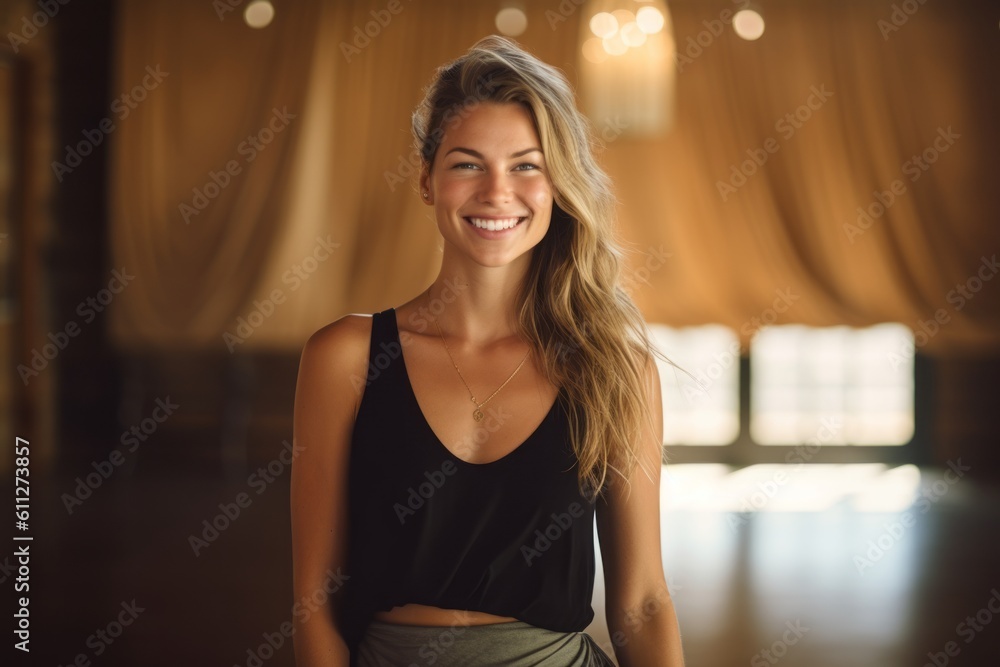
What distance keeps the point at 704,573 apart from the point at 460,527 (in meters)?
3.65

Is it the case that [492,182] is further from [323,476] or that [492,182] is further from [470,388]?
[323,476]

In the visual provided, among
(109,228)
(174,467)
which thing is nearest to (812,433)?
(174,467)

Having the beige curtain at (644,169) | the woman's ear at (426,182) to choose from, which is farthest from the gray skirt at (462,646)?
the beige curtain at (644,169)

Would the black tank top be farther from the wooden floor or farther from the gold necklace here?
the wooden floor

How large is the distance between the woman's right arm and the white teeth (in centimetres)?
22

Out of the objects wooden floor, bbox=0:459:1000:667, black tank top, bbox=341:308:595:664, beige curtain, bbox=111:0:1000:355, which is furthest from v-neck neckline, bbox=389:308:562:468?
beige curtain, bbox=111:0:1000:355

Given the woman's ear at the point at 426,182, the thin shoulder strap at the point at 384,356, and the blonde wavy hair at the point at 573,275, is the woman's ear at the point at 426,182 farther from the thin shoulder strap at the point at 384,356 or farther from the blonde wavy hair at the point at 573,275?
the thin shoulder strap at the point at 384,356

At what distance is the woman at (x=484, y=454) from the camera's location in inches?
49.4

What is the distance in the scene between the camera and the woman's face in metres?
1.27

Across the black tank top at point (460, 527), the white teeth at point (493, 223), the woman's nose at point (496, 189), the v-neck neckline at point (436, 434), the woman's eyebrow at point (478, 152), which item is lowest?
the black tank top at point (460, 527)

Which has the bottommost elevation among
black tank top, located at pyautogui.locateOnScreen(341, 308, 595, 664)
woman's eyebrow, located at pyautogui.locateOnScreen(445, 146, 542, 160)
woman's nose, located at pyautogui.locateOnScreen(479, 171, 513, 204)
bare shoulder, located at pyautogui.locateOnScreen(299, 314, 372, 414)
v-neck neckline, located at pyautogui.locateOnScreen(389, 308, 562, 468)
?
black tank top, located at pyautogui.locateOnScreen(341, 308, 595, 664)

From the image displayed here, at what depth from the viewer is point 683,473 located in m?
7.50

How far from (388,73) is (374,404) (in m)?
6.83

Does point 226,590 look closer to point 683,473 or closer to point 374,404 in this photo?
point 374,404
